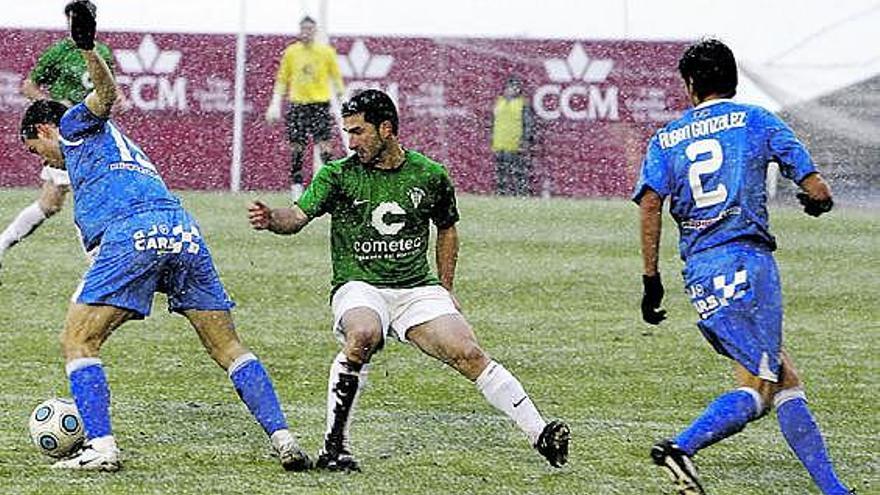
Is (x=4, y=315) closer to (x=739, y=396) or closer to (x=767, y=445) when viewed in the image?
(x=767, y=445)

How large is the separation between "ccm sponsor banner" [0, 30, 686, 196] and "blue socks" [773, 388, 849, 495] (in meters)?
19.2

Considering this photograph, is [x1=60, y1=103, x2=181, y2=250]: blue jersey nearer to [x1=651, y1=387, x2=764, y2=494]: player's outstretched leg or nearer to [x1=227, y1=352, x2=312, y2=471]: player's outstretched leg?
[x1=227, y1=352, x2=312, y2=471]: player's outstretched leg

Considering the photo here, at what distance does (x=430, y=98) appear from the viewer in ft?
85.8

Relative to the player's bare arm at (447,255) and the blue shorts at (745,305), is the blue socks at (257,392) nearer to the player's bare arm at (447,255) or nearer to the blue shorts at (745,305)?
the player's bare arm at (447,255)

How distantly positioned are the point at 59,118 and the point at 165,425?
1628mm

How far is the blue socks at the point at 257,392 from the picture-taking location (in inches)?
295

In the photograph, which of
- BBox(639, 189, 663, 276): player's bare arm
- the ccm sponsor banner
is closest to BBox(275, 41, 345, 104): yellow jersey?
the ccm sponsor banner

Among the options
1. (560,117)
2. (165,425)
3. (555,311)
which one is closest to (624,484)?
(165,425)

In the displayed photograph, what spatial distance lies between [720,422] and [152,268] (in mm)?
2372

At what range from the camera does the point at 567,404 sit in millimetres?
9453

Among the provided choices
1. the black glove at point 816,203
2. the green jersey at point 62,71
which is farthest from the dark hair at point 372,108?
the green jersey at point 62,71

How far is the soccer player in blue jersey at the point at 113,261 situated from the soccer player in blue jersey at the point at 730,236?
1769 millimetres

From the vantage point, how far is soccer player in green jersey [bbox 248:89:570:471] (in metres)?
7.42

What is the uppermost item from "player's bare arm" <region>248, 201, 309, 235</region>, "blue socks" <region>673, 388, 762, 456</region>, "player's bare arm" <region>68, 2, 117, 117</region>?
"player's bare arm" <region>68, 2, 117, 117</region>
